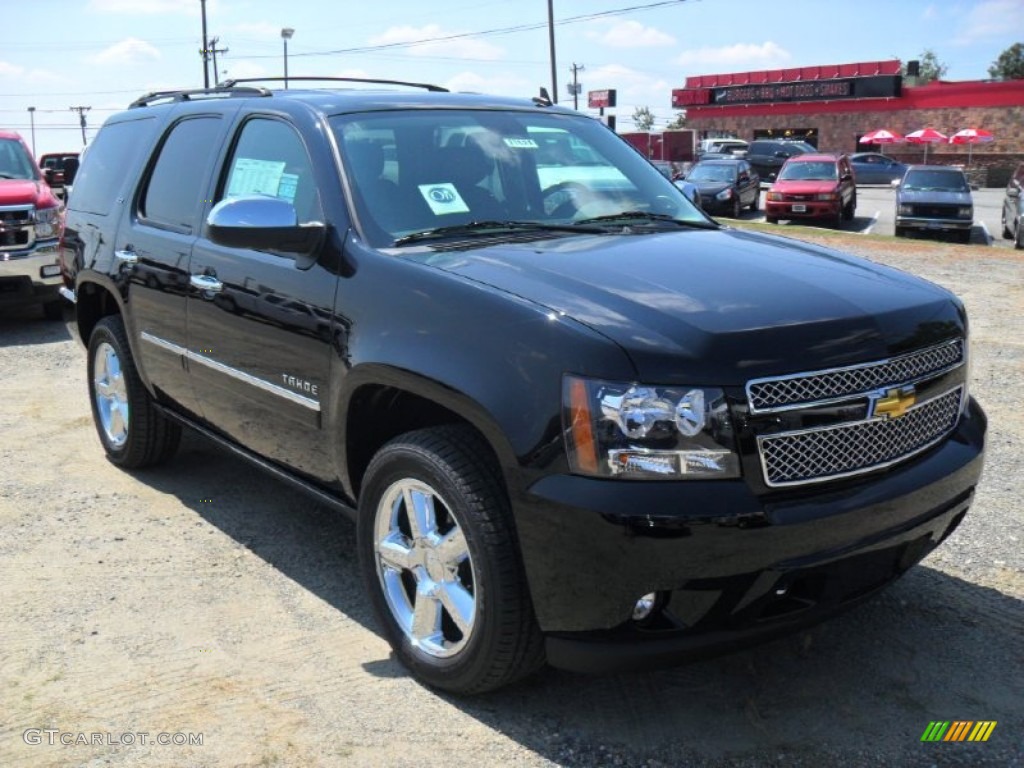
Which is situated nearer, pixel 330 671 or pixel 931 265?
pixel 330 671

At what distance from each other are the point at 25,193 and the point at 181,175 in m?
6.35

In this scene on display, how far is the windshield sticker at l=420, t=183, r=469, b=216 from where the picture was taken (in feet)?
12.3

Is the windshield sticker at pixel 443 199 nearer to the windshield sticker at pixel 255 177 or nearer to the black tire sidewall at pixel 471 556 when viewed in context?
the windshield sticker at pixel 255 177

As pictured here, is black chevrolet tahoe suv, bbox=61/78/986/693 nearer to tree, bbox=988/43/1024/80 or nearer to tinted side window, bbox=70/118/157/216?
tinted side window, bbox=70/118/157/216

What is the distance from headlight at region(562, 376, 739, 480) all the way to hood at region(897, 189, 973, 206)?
802 inches

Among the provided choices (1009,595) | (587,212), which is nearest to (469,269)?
(587,212)

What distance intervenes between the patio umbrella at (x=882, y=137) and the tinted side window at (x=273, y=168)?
181ft

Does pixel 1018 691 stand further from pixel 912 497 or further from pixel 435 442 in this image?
pixel 435 442

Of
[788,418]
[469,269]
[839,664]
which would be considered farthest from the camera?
[839,664]

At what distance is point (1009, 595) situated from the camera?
3910mm

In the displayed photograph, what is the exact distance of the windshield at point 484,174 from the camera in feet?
12.2

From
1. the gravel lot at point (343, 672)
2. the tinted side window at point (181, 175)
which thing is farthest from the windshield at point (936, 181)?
the tinted side window at point (181, 175)

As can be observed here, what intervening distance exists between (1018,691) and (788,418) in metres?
1.37

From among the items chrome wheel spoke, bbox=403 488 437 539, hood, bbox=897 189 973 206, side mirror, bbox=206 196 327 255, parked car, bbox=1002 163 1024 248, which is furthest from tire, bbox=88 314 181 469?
hood, bbox=897 189 973 206
